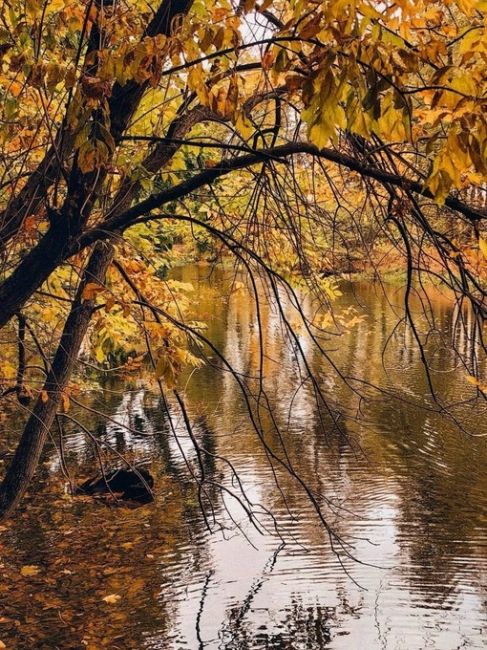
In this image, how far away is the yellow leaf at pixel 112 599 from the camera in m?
7.02

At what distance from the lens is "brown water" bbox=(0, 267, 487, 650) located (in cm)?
665

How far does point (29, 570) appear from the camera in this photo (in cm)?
756

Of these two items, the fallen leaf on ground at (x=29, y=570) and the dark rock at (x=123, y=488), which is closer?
the fallen leaf on ground at (x=29, y=570)

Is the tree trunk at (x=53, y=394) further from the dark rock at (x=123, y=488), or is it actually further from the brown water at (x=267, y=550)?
the dark rock at (x=123, y=488)

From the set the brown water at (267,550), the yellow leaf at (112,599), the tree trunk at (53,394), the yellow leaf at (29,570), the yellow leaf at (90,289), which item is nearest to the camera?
the yellow leaf at (90,289)

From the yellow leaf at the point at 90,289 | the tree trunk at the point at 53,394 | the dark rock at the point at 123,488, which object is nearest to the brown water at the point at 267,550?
the dark rock at the point at 123,488

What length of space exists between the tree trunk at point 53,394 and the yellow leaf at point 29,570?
3.87 feet

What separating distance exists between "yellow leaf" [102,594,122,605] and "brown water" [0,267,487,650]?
7cm

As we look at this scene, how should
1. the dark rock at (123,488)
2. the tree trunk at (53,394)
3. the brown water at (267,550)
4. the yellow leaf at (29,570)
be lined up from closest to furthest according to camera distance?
the tree trunk at (53,394), the brown water at (267,550), the yellow leaf at (29,570), the dark rock at (123,488)

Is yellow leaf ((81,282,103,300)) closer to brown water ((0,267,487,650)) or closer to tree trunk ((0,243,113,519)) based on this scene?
brown water ((0,267,487,650))

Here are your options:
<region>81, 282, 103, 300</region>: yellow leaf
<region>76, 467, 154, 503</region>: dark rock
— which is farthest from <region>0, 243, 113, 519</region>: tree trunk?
<region>76, 467, 154, 503</region>: dark rock

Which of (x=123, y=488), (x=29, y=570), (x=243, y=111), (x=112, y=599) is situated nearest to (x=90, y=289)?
(x=243, y=111)

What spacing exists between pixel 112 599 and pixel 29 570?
1.02m

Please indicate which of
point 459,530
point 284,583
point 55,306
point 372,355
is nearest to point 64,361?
point 55,306
